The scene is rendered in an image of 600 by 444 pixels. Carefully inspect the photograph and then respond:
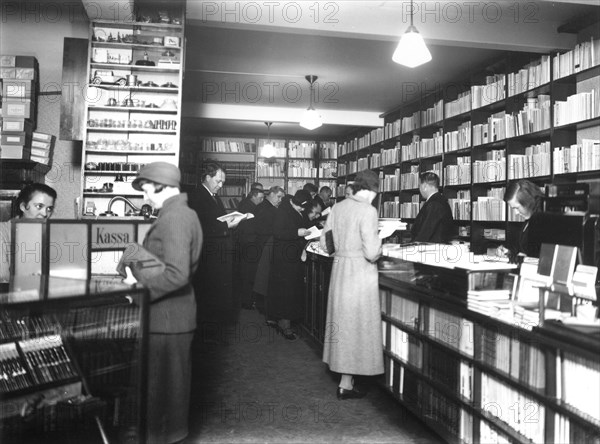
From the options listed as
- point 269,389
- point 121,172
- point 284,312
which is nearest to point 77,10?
point 121,172

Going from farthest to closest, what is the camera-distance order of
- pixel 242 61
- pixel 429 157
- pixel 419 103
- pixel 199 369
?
1. pixel 419 103
2. pixel 429 157
3. pixel 242 61
4. pixel 199 369

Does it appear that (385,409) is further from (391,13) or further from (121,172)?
(391,13)

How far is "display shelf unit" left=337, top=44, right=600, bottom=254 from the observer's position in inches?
195

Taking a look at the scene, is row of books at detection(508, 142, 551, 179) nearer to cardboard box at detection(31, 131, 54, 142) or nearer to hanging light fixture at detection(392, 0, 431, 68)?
hanging light fixture at detection(392, 0, 431, 68)

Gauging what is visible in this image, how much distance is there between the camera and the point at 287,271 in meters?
5.36

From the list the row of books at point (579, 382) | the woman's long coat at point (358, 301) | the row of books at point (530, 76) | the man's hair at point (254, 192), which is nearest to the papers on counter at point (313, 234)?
the woman's long coat at point (358, 301)

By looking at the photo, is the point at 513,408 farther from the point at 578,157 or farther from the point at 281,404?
the point at 578,157

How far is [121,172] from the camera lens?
186 inches

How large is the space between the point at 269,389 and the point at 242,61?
173 inches

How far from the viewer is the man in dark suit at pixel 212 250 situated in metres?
4.93

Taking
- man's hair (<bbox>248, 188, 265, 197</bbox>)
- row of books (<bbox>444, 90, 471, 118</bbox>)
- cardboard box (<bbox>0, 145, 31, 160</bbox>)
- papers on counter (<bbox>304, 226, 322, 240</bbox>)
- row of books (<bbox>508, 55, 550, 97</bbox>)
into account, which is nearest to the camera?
cardboard box (<bbox>0, 145, 31, 160</bbox>)

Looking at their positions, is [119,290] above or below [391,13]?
below

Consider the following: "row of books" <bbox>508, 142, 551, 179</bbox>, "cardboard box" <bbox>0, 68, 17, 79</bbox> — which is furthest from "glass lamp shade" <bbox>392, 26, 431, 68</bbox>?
"cardboard box" <bbox>0, 68, 17, 79</bbox>

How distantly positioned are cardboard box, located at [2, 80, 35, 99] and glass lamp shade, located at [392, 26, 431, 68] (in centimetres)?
357
